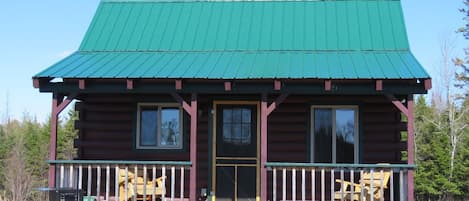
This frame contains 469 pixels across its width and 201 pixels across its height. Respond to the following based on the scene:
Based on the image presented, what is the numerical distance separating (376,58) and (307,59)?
1.44 meters

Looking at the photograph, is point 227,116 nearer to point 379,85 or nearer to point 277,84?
point 277,84

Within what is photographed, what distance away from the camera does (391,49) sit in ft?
41.8

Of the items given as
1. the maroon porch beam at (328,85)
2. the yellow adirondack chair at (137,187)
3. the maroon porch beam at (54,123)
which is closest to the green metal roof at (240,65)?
the maroon porch beam at (328,85)

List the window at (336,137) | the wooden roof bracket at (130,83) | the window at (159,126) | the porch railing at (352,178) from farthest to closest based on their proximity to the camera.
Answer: the window at (159,126) < the window at (336,137) < the wooden roof bracket at (130,83) < the porch railing at (352,178)

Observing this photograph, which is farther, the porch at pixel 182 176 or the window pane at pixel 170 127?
the window pane at pixel 170 127

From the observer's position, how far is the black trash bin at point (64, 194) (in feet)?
36.9

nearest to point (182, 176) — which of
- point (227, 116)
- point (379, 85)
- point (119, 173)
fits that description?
point (119, 173)

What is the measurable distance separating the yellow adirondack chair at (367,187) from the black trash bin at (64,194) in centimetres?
508

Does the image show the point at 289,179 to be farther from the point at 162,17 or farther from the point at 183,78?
the point at 162,17

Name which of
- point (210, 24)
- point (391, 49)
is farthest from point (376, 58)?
point (210, 24)

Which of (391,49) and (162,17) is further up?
(162,17)

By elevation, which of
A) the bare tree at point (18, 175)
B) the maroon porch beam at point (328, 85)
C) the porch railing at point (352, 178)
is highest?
the maroon porch beam at point (328, 85)

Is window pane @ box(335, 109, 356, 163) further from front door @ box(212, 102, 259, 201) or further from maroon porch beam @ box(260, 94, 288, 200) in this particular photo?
maroon porch beam @ box(260, 94, 288, 200)

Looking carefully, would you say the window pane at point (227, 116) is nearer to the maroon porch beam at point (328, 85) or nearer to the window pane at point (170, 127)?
Result: the window pane at point (170, 127)
